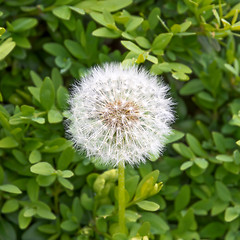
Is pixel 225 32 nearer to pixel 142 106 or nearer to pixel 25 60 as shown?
pixel 142 106

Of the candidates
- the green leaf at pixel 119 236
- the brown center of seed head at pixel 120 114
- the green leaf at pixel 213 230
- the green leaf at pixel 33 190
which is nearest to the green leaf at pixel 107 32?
the brown center of seed head at pixel 120 114

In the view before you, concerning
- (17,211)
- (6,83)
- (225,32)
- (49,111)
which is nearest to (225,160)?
(225,32)

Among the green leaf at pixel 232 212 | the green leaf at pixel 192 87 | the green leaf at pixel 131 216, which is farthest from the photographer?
the green leaf at pixel 192 87

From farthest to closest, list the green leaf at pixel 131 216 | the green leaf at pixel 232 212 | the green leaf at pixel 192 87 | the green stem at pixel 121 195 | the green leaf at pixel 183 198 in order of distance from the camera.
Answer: the green leaf at pixel 192 87
the green leaf at pixel 183 198
the green leaf at pixel 232 212
the green leaf at pixel 131 216
the green stem at pixel 121 195

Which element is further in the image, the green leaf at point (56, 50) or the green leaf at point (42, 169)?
the green leaf at point (56, 50)

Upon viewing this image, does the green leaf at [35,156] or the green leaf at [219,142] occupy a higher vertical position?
the green leaf at [35,156]

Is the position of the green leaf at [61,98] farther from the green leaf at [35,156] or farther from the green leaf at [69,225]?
the green leaf at [69,225]

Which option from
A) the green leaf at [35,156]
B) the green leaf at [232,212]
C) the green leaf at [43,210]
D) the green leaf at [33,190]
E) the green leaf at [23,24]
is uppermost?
the green leaf at [23,24]
